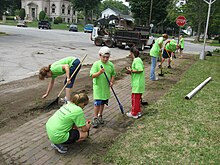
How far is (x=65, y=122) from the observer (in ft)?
13.7

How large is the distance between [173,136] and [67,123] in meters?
2.04

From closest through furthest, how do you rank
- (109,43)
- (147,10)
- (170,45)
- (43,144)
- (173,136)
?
(43,144)
(173,136)
(170,45)
(109,43)
(147,10)

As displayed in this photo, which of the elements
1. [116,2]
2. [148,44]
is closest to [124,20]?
[148,44]

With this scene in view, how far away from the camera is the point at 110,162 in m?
4.08

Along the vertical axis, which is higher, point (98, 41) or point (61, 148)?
point (98, 41)

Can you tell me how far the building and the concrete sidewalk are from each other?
9845 cm

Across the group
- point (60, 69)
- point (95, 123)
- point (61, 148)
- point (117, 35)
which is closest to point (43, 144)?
point (61, 148)

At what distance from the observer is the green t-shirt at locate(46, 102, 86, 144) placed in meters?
4.14

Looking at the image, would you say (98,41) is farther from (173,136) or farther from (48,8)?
(48,8)

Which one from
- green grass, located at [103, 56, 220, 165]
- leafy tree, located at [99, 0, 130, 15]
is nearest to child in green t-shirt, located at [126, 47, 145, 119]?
green grass, located at [103, 56, 220, 165]

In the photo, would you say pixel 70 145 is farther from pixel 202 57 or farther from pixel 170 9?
pixel 170 9

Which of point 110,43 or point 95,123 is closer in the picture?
point 95,123

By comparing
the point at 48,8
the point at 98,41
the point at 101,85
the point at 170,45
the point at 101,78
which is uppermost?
the point at 48,8

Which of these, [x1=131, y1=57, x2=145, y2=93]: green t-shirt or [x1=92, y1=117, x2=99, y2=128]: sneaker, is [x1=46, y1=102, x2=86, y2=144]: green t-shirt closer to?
[x1=92, y1=117, x2=99, y2=128]: sneaker
